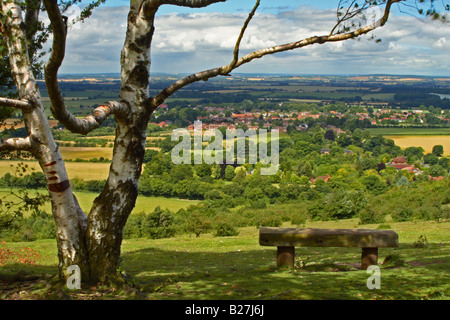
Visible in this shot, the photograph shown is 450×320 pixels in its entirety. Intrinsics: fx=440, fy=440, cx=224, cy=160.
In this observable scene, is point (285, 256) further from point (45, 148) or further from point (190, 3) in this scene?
point (190, 3)

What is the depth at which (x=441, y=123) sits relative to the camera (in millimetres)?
119625

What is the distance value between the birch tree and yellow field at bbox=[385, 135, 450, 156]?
86.6 m

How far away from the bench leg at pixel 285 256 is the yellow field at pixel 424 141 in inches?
3332

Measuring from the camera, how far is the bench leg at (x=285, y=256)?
7.19 m

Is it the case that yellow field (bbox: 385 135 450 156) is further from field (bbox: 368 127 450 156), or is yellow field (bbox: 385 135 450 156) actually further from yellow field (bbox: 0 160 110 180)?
yellow field (bbox: 0 160 110 180)

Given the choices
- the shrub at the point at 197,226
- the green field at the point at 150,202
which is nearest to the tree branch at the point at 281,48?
the shrub at the point at 197,226

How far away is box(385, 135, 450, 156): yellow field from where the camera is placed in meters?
87.1

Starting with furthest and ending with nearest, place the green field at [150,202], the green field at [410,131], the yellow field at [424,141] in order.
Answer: the green field at [410,131] → the yellow field at [424,141] → the green field at [150,202]

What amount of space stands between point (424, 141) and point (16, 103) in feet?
326

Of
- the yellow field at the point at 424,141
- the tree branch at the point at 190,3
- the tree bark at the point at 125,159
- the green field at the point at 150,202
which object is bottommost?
the green field at the point at 150,202

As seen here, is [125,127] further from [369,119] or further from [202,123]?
[369,119]

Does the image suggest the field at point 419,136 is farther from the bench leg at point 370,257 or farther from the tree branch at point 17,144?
the tree branch at point 17,144

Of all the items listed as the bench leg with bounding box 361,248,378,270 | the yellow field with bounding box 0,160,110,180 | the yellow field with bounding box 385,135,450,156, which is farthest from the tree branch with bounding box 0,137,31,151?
the yellow field with bounding box 385,135,450,156
